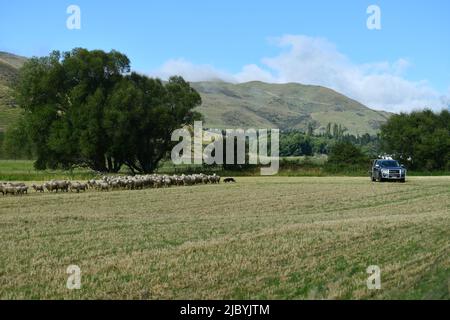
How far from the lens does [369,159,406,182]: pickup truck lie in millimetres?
47781

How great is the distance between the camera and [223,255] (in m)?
13.1

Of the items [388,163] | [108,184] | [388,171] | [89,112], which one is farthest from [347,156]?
[108,184]

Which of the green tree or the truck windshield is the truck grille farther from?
the green tree

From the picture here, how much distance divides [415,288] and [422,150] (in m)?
77.8

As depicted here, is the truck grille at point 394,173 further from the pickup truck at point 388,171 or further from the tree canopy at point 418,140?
the tree canopy at point 418,140

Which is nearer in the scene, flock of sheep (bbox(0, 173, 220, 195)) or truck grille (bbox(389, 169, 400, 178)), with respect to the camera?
flock of sheep (bbox(0, 173, 220, 195))

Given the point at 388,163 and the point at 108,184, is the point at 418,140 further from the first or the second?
the point at 108,184

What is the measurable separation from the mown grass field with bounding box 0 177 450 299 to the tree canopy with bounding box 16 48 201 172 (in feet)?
118

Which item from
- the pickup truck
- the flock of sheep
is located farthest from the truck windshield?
the flock of sheep

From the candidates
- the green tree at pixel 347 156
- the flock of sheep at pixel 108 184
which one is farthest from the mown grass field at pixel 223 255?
the green tree at pixel 347 156

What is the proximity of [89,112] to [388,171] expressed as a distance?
30.5m

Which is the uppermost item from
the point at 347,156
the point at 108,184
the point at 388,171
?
the point at 347,156
